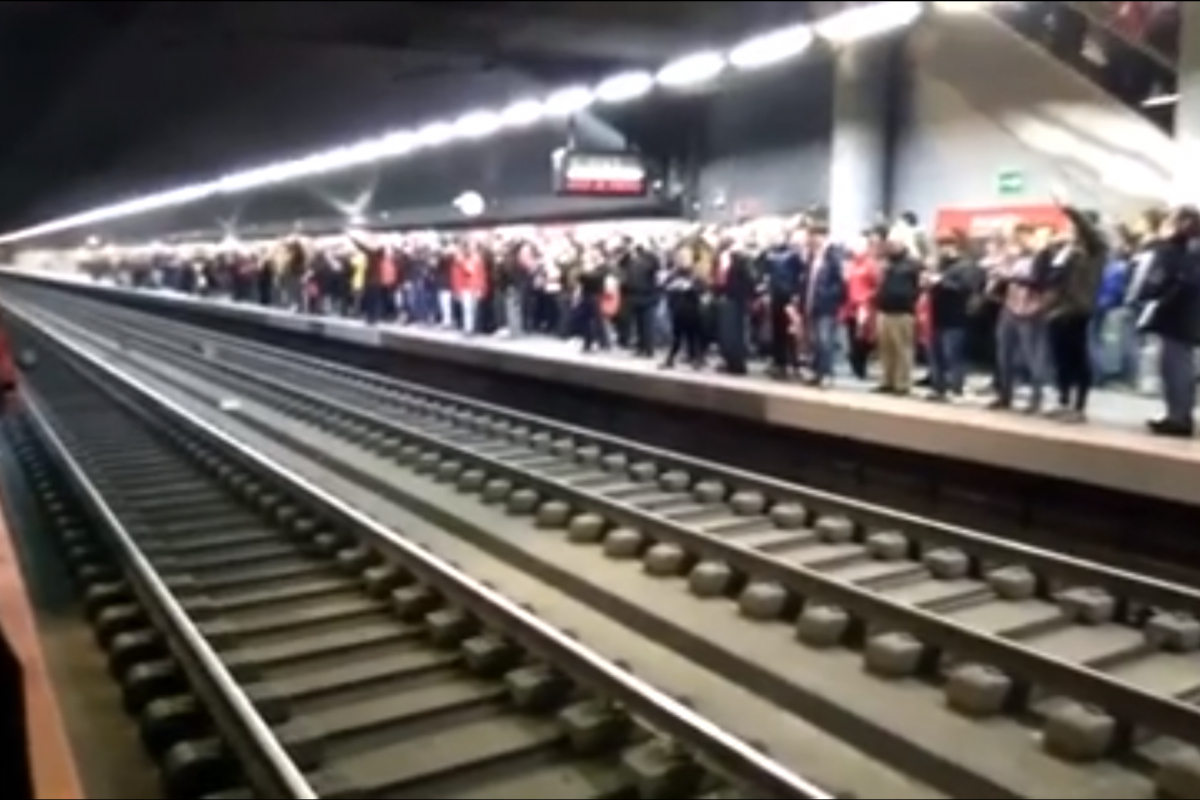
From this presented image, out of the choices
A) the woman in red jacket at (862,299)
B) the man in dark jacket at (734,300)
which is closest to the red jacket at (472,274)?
the man in dark jacket at (734,300)

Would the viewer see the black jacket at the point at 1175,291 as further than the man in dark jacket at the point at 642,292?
No

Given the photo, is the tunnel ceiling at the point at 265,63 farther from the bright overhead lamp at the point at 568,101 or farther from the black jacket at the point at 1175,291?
the black jacket at the point at 1175,291

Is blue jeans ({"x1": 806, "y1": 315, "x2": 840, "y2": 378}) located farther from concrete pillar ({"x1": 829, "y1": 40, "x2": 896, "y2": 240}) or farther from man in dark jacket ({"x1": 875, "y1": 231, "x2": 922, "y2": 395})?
concrete pillar ({"x1": 829, "y1": 40, "x2": 896, "y2": 240})

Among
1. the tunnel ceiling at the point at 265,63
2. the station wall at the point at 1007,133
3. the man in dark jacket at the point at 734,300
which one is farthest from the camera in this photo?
the man in dark jacket at the point at 734,300

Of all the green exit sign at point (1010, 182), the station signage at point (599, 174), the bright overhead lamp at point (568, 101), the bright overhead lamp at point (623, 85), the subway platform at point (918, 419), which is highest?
the bright overhead lamp at point (568, 101)

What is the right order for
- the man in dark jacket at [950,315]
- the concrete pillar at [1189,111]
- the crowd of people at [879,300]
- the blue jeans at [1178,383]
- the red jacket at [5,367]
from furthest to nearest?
the man in dark jacket at [950,315]
the crowd of people at [879,300]
the red jacket at [5,367]
the blue jeans at [1178,383]
the concrete pillar at [1189,111]

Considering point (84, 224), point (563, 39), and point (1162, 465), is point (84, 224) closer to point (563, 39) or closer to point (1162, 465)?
point (563, 39)

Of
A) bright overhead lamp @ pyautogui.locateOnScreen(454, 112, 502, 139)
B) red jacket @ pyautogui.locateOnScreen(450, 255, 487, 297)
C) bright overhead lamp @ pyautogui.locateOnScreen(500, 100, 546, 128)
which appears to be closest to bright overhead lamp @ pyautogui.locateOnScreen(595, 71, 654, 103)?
bright overhead lamp @ pyautogui.locateOnScreen(500, 100, 546, 128)

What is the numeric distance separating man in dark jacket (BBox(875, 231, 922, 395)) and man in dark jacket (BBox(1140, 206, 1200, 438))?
9.10 ft

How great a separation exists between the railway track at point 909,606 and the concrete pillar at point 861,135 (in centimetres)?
654

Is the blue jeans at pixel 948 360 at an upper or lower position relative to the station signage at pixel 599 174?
lower

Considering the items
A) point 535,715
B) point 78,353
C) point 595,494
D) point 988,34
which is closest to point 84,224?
point 78,353

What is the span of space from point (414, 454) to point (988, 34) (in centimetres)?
825

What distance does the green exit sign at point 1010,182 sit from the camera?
13328 mm
